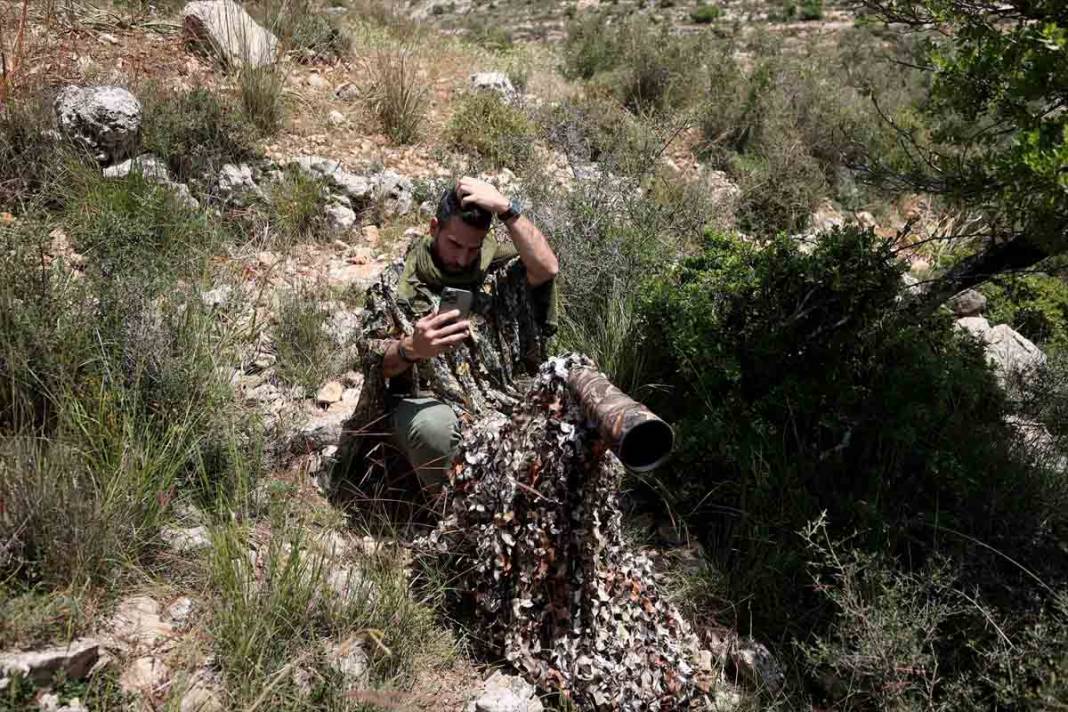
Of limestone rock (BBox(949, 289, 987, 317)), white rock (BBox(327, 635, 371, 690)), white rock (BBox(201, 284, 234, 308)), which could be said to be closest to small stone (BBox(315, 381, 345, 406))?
white rock (BBox(201, 284, 234, 308))

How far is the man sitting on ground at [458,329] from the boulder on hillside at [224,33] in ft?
10.7

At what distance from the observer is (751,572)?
2664 millimetres

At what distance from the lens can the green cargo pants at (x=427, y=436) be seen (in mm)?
2531

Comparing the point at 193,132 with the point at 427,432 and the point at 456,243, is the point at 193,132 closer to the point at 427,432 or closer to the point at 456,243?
the point at 456,243

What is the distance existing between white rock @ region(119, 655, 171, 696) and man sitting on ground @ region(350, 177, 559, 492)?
3.23 feet

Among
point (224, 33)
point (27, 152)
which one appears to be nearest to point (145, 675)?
point (27, 152)

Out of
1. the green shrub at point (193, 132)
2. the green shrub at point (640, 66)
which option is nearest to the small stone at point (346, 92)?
the green shrub at point (193, 132)

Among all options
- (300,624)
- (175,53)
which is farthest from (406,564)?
(175,53)

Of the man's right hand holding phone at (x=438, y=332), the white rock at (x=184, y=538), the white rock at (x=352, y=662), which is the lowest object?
the white rock at (x=352, y=662)

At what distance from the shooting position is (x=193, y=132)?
443 centimetres

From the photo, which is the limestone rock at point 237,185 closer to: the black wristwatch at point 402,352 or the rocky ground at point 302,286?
the rocky ground at point 302,286

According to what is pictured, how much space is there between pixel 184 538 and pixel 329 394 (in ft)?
3.82

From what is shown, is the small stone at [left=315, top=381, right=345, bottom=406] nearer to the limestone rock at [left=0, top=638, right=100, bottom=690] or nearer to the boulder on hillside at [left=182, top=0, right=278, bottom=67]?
the limestone rock at [left=0, top=638, right=100, bottom=690]

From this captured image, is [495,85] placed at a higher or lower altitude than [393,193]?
higher
